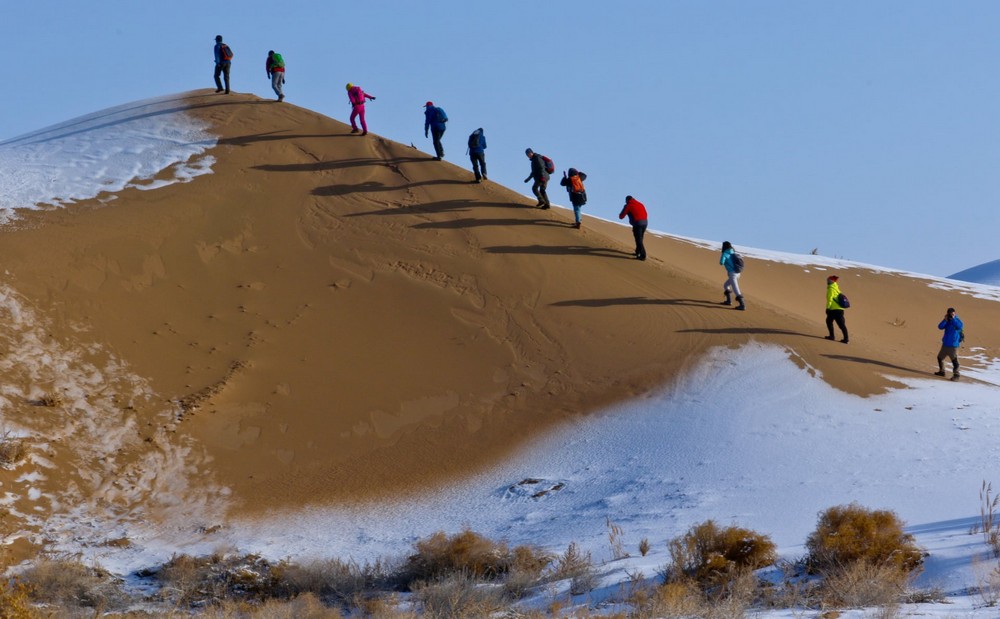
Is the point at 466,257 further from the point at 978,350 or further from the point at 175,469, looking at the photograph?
the point at 978,350

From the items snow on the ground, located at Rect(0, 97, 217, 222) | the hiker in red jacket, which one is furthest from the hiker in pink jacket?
the hiker in red jacket

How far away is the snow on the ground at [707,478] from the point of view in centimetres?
1239

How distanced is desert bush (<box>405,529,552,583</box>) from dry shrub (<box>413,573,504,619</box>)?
33cm

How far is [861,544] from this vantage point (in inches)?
380

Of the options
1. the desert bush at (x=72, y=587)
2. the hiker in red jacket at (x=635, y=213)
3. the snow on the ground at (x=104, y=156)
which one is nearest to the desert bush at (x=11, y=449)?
the desert bush at (x=72, y=587)

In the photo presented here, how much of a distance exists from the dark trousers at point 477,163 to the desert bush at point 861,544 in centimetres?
1357

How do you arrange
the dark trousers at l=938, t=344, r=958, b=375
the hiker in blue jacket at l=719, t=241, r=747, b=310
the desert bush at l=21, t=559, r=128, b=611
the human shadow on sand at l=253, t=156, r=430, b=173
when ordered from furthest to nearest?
1. the human shadow on sand at l=253, t=156, r=430, b=173
2. the hiker in blue jacket at l=719, t=241, r=747, b=310
3. the dark trousers at l=938, t=344, r=958, b=375
4. the desert bush at l=21, t=559, r=128, b=611

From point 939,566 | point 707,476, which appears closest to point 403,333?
point 707,476

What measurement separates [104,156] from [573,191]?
1066 centimetres

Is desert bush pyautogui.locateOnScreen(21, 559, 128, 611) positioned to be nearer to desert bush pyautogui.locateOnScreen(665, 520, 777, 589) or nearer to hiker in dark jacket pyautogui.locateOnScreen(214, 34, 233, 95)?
desert bush pyautogui.locateOnScreen(665, 520, 777, 589)

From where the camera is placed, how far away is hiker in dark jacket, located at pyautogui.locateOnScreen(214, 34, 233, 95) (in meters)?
26.7

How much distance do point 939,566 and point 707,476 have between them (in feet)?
15.5

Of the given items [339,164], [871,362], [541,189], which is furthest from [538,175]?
[871,362]

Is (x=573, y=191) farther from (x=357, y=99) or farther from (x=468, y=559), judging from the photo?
(x=468, y=559)
